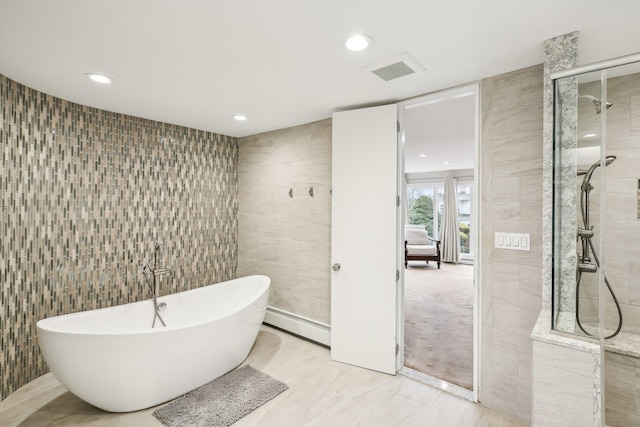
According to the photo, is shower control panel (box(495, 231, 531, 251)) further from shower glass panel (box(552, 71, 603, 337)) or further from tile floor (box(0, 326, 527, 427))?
tile floor (box(0, 326, 527, 427))

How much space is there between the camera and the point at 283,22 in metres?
1.51

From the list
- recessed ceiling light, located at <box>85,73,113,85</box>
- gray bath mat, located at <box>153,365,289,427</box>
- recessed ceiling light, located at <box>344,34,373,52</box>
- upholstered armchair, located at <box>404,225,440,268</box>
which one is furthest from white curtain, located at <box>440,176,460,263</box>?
recessed ceiling light, located at <box>85,73,113,85</box>

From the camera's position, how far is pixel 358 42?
5.50 ft

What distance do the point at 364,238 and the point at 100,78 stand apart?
2.40 m

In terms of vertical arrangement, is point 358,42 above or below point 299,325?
above

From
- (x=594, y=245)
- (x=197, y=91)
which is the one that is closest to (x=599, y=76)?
(x=594, y=245)

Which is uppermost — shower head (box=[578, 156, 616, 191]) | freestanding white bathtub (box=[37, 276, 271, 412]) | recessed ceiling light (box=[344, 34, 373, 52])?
recessed ceiling light (box=[344, 34, 373, 52])

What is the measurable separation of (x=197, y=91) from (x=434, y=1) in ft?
6.12

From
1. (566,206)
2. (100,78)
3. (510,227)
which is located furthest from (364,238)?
(100,78)

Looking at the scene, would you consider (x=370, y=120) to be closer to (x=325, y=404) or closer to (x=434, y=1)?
(x=434, y=1)

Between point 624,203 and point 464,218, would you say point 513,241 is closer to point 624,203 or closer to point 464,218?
point 624,203

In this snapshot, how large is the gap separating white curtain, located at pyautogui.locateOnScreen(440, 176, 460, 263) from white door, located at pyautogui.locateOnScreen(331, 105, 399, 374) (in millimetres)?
6192

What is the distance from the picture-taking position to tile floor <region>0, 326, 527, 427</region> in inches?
80.0

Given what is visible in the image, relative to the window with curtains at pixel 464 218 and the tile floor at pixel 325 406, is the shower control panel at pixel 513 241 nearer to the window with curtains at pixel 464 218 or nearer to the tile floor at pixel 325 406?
the tile floor at pixel 325 406
